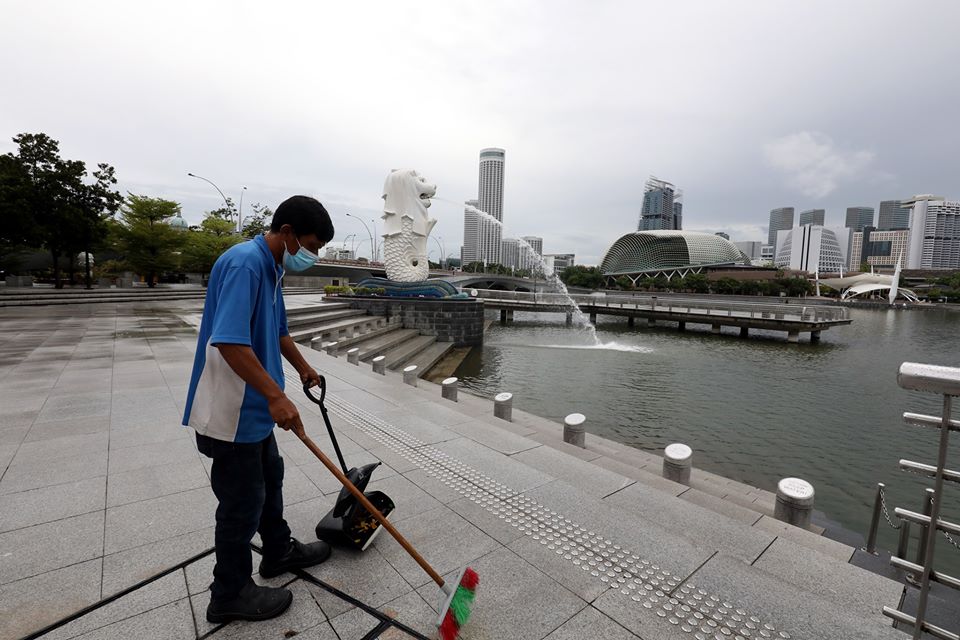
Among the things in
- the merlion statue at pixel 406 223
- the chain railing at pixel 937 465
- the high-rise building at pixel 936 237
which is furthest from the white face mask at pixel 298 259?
the high-rise building at pixel 936 237

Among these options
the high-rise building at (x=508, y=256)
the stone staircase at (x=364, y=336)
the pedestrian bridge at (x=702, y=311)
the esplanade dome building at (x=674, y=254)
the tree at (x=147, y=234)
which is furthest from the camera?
the high-rise building at (x=508, y=256)

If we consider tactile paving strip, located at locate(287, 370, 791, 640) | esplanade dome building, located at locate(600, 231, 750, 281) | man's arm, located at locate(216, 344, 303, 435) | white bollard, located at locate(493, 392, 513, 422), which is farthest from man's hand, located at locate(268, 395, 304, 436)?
esplanade dome building, located at locate(600, 231, 750, 281)

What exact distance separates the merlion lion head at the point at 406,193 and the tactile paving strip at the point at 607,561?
1777 centimetres

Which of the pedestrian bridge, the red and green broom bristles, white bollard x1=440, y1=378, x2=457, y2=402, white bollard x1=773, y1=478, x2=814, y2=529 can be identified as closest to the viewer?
the red and green broom bristles

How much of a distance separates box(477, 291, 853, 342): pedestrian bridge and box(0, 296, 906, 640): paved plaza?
24289mm

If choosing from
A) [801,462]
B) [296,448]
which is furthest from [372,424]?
[801,462]

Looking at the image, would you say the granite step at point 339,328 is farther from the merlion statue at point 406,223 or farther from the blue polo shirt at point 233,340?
the blue polo shirt at point 233,340

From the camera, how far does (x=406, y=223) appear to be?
20766 mm

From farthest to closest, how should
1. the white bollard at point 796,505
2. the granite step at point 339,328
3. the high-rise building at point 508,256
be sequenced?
1. the high-rise building at point 508,256
2. the granite step at point 339,328
3. the white bollard at point 796,505

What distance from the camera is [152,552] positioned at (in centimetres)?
261

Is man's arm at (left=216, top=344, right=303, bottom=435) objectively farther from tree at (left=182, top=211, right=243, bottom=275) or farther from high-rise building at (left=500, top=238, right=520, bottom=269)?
high-rise building at (left=500, top=238, right=520, bottom=269)

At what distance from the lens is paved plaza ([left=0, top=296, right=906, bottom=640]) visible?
2.21m

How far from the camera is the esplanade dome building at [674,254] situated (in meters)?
89.6

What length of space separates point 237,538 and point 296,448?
2.54m
